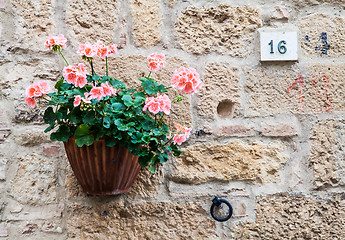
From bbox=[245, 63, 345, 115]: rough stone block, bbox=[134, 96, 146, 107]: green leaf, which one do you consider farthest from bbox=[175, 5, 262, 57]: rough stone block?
bbox=[134, 96, 146, 107]: green leaf

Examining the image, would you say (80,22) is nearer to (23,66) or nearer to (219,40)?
(23,66)

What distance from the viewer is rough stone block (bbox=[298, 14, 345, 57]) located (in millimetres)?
1556

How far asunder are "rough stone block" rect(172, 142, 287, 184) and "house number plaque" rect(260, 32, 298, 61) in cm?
37

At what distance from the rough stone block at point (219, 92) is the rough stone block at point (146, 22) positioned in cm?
27

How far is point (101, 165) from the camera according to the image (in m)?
1.23

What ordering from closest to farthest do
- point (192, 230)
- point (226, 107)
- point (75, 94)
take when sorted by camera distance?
point (75, 94)
point (192, 230)
point (226, 107)

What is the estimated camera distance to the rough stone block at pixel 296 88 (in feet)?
4.95

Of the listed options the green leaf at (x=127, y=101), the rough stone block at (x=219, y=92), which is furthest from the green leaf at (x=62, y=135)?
the rough stone block at (x=219, y=92)

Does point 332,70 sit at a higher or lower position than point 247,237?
higher

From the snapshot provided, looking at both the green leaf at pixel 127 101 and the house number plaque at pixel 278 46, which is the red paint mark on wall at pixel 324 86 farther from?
the green leaf at pixel 127 101

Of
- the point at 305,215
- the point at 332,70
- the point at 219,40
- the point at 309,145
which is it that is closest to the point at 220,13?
the point at 219,40

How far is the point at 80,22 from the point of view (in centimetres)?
151

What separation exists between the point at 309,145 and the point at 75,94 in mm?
970

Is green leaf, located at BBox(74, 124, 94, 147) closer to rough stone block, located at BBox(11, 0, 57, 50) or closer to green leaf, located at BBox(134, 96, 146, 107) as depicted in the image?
green leaf, located at BBox(134, 96, 146, 107)
